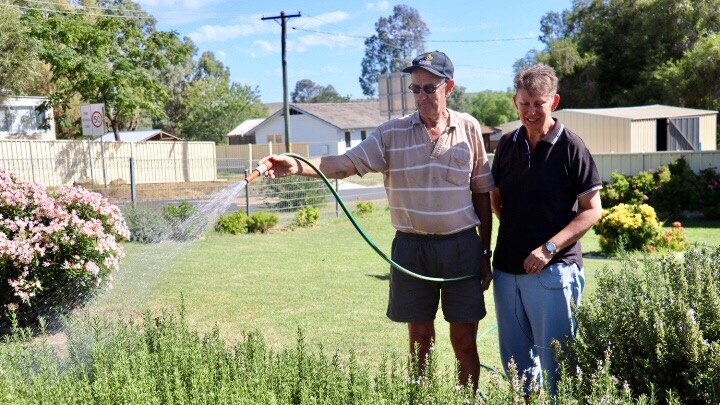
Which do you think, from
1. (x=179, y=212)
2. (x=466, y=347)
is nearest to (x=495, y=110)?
(x=179, y=212)

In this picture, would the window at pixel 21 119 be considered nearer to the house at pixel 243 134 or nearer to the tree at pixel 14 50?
the tree at pixel 14 50

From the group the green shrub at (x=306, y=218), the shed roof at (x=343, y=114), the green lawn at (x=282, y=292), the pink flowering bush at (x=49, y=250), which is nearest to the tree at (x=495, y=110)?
the shed roof at (x=343, y=114)

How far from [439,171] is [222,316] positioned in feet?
13.6

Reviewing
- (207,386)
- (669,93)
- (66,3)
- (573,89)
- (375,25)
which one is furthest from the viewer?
(375,25)

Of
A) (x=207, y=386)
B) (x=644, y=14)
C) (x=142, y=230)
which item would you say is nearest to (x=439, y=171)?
(x=207, y=386)

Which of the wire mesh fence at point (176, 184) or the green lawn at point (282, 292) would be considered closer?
the green lawn at point (282, 292)

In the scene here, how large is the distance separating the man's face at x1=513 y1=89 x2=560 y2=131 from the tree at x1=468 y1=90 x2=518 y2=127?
66.7 meters

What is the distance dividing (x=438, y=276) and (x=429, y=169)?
0.61 m

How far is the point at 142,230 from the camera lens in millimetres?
13469

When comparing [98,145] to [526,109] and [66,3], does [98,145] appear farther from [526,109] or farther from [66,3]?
[526,109]

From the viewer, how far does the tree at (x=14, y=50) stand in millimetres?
25453

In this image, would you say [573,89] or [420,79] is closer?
[420,79]

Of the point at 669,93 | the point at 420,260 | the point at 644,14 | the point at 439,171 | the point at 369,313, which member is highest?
the point at 644,14

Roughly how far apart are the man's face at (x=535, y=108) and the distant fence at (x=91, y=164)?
18210 mm
